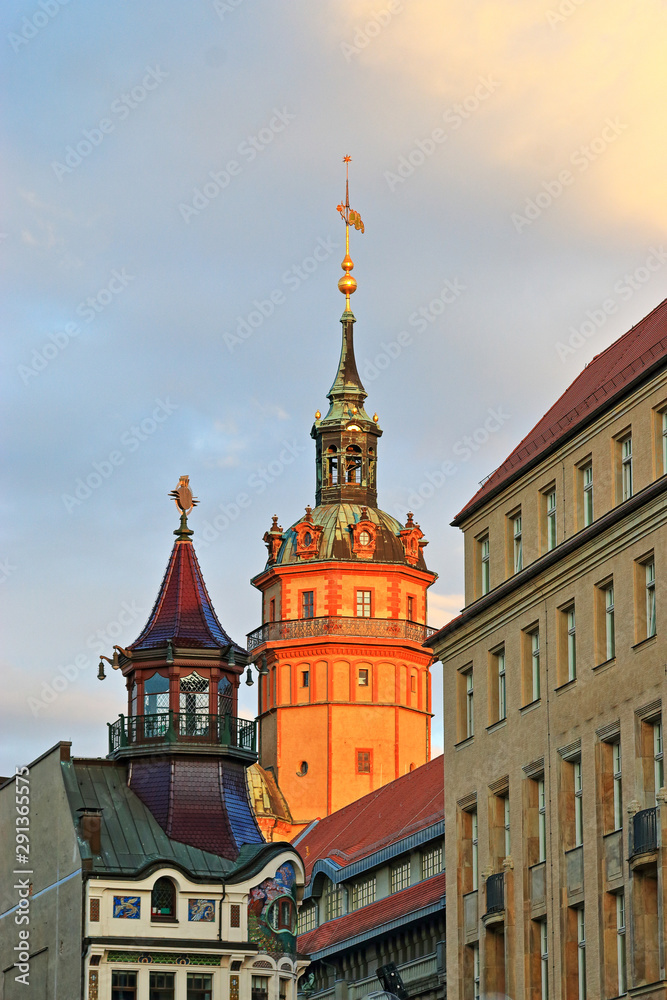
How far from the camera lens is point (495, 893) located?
7200cm

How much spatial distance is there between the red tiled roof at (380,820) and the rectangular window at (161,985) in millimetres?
16306

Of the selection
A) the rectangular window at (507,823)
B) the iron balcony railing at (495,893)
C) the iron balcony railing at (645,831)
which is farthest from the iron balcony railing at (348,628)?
the iron balcony railing at (645,831)

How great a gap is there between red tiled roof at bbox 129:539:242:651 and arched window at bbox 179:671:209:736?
1.27m

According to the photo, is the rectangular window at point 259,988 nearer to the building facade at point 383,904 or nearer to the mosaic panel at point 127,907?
the mosaic panel at point 127,907

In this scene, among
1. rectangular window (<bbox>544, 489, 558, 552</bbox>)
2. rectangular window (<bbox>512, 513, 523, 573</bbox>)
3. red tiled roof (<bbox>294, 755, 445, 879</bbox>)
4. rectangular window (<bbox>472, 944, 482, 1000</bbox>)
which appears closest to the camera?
rectangular window (<bbox>544, 489, 558, 552</bbox>)

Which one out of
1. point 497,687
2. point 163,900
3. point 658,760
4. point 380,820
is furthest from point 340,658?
point 658,760

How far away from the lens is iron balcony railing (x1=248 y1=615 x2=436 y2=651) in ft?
482

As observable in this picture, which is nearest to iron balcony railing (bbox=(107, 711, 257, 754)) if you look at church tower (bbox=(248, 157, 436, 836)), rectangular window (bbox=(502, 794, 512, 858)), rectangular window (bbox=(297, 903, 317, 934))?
rectangular window (bbox=(502, 794, 512, 858))

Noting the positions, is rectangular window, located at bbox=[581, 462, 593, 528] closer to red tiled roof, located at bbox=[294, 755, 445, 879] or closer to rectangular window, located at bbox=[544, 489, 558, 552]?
rectangular window, located at bbox=[544, 489, 558, 552]

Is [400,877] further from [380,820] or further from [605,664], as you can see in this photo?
[605,664]

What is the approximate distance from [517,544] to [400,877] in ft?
83.8

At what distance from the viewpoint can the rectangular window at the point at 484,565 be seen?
76.6 meters

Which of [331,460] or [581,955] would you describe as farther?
[331,460]

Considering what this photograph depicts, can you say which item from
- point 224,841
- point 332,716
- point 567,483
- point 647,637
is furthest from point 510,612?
point 332,716
